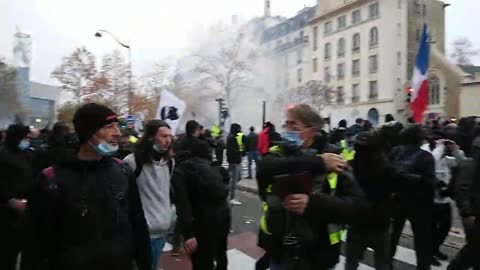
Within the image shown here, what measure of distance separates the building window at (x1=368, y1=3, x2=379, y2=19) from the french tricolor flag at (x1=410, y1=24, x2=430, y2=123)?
4290cm

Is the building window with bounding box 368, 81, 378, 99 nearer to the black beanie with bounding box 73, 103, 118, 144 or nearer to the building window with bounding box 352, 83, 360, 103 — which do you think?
the building window with bounding box 352, 83, 360, 103

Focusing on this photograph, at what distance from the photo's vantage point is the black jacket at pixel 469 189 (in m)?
3.95

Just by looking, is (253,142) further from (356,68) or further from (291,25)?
(291,25)

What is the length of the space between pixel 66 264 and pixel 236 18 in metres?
53.1

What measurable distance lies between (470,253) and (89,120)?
3.45m

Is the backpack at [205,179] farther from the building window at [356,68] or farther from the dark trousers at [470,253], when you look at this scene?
the building window at [356,68]

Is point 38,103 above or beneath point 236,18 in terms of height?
beneath

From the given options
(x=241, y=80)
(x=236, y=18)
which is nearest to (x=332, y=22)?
(x=236, y=18)

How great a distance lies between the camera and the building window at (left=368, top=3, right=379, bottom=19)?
173 feet

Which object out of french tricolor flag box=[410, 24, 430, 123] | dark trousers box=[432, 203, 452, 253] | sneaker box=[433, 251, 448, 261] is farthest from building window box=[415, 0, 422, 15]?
dark trousers box=[432, 203, 452, 253]

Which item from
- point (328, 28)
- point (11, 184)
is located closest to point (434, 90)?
point (328, 28)

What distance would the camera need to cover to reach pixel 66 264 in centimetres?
253

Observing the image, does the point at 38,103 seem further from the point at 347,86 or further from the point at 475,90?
the point at 475,90

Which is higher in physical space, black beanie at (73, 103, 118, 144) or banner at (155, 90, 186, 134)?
banner at (155, 90, 186, 134)
